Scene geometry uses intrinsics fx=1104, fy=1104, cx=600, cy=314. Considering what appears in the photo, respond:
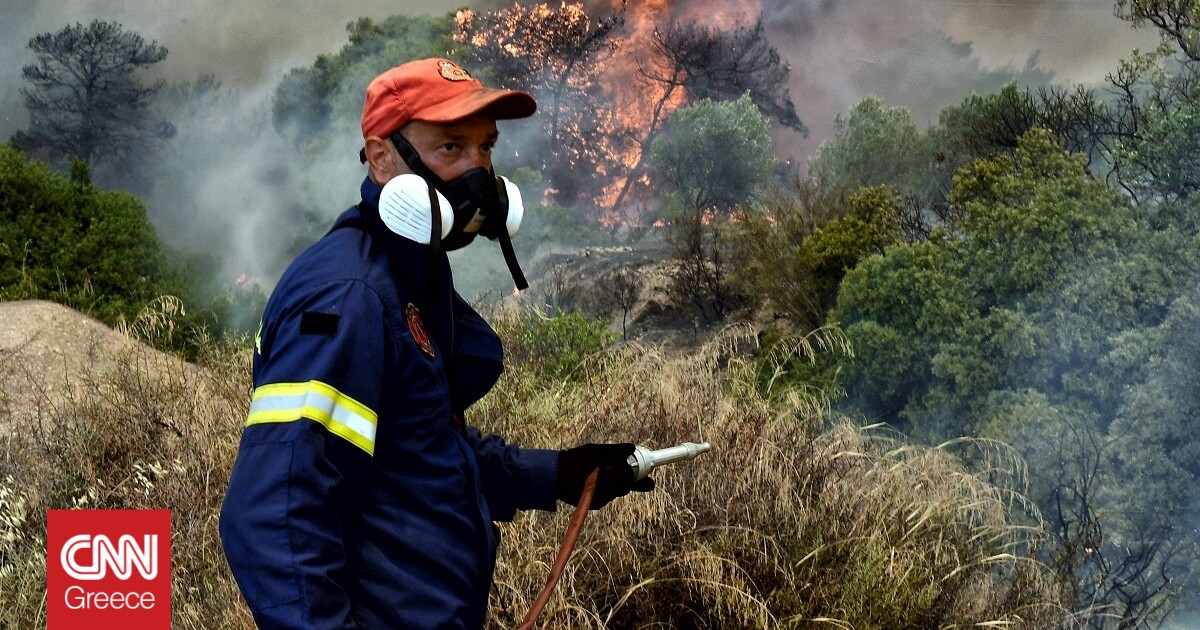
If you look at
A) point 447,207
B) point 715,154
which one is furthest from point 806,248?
point 447,207

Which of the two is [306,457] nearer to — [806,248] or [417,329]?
[417,329]

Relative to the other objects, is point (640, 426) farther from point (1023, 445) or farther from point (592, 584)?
point (1023, 445)

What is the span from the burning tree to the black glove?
6.09 meters

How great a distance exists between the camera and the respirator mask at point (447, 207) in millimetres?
1774

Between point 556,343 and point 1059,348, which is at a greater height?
point 556,343

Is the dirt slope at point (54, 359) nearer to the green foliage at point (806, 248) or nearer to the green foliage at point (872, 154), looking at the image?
the green foliage at point (806, 248)

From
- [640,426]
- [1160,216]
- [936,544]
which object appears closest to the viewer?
[936,544]

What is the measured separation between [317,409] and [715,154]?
6.36 m

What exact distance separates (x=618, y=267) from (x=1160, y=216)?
3.38 m

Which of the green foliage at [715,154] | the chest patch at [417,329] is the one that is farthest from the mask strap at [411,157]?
the green foliage at [715,154]

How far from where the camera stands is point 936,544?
13.2ft

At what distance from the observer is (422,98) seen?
1.90 meters

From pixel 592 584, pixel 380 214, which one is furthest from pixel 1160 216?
pixel 380 214

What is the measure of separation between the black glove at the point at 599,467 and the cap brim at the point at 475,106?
673 millimetres
